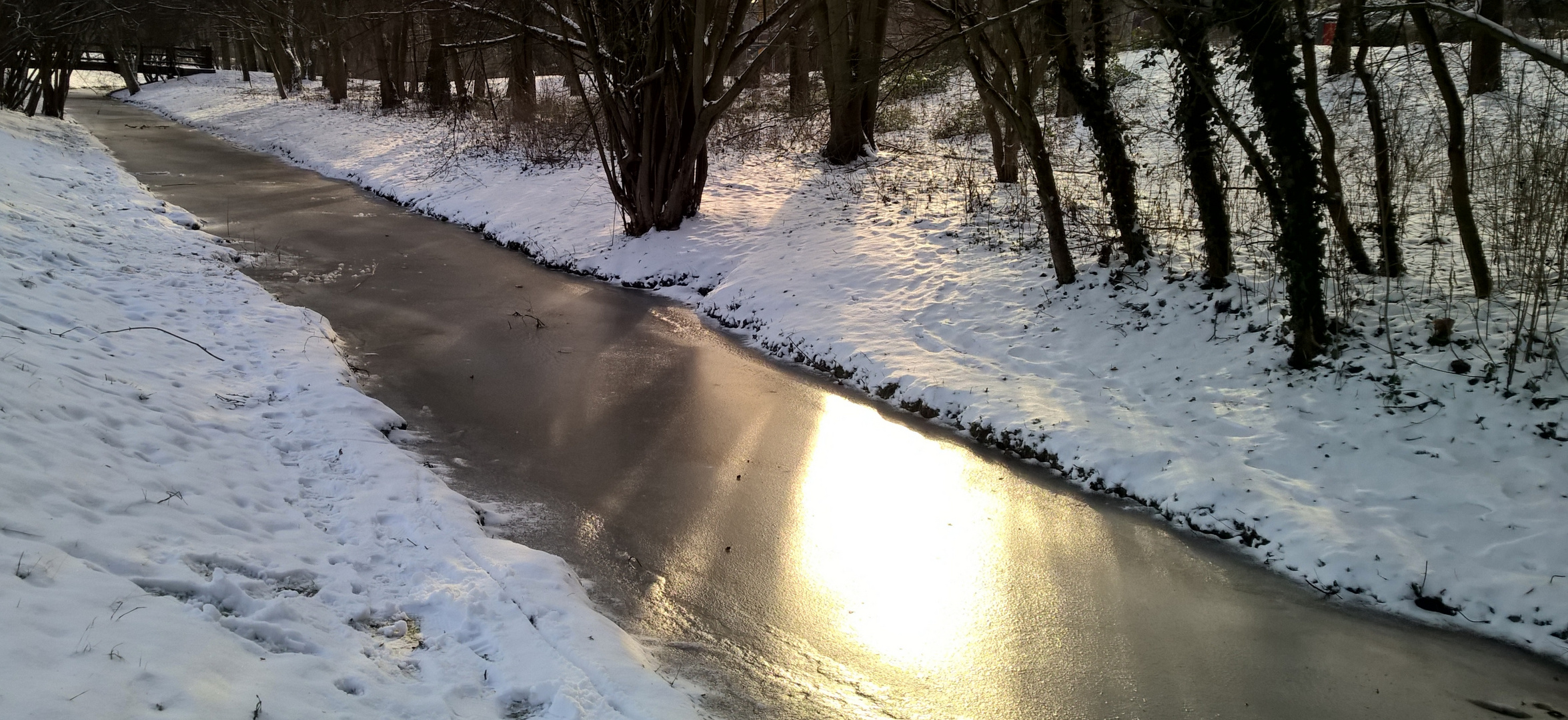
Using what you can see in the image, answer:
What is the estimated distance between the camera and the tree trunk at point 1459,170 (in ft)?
22.6

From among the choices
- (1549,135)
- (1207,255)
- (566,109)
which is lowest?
(1207,255)

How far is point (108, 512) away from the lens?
444 cm

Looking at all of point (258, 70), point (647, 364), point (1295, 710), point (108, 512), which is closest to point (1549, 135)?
point (1295, 710)

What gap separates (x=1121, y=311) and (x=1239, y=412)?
2.02 metres

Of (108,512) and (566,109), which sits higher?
(566,109)

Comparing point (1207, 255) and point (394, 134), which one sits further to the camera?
point (394, 134)

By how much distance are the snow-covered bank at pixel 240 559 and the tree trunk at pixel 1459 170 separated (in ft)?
22.2

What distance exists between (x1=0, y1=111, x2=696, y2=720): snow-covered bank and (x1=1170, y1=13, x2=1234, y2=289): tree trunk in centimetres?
645

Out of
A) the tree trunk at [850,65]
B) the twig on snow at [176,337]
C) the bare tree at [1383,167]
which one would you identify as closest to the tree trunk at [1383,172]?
the bare tree at [1383,167]

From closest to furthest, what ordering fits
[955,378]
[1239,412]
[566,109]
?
[1239,412] → [955,378] → [566,109]

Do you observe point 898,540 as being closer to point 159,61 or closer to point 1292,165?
point 1292,165

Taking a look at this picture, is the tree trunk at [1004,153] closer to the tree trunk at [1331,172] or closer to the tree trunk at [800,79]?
the tree trunk at [800,79]

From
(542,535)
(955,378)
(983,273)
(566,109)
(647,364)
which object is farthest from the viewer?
(566,109)

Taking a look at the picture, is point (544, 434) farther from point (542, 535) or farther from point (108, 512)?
point (108, 512)
